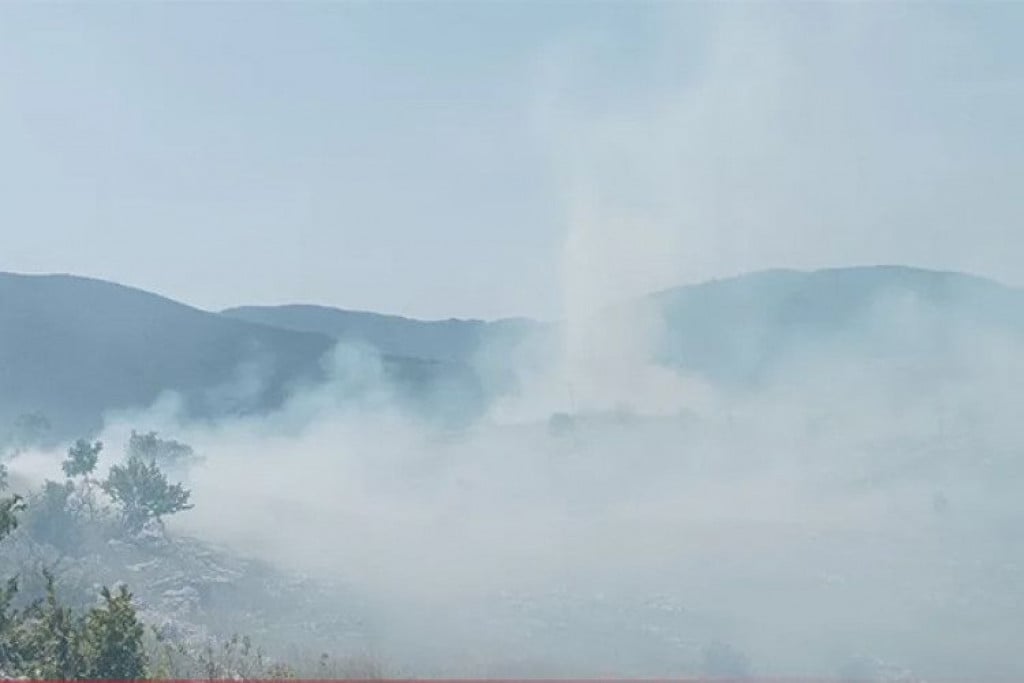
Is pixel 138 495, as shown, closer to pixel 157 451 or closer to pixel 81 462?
pixel 81 462

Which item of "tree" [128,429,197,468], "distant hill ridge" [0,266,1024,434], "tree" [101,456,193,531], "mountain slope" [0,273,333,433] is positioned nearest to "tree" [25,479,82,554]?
"tree" [101,456,193,531]

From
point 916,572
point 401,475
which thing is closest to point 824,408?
point 401,475

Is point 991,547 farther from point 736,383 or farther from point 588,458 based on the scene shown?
point 736,383

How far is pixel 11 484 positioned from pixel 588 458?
5406 cm

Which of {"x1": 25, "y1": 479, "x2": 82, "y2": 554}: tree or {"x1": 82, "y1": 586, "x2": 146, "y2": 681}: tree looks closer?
{"x1": 82, "y1": 586, "x2": 146, "y2": 681}: tree

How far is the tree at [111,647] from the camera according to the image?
28.7 meters

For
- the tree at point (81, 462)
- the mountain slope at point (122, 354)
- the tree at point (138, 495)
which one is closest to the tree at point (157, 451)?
the tree at point (81, 462)

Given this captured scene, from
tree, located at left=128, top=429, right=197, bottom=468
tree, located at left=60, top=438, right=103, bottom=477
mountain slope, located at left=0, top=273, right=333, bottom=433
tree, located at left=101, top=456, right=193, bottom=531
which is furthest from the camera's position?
mountain slope, located at left=0, top=273, right=333, bottom=433

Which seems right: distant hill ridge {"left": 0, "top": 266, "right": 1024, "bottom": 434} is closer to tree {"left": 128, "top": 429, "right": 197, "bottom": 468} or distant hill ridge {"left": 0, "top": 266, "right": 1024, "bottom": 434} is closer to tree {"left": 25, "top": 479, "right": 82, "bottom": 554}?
tree {"left": 128, "top": 429, "right": 197, "bottom": 468}

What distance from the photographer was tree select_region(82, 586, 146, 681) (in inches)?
1130

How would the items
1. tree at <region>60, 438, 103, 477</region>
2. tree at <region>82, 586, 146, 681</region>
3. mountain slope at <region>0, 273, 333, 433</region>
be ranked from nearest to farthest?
tree at <region>82, 586, 146, 681</region>
tree at <region>60, 438, 103, 477</region>
mountain slope at <region>0, 273, 333, 433</region>

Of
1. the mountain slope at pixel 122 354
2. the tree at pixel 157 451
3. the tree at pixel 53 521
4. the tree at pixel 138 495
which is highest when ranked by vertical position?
the mountain slope at pixel 122 354

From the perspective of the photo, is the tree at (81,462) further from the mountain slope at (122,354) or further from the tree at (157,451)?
the mountain slope at (122,354)

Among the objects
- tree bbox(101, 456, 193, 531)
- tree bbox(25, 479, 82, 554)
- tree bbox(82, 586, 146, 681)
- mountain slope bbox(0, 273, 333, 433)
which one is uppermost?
mountain slope bbox(0, 273, 333, 433)
